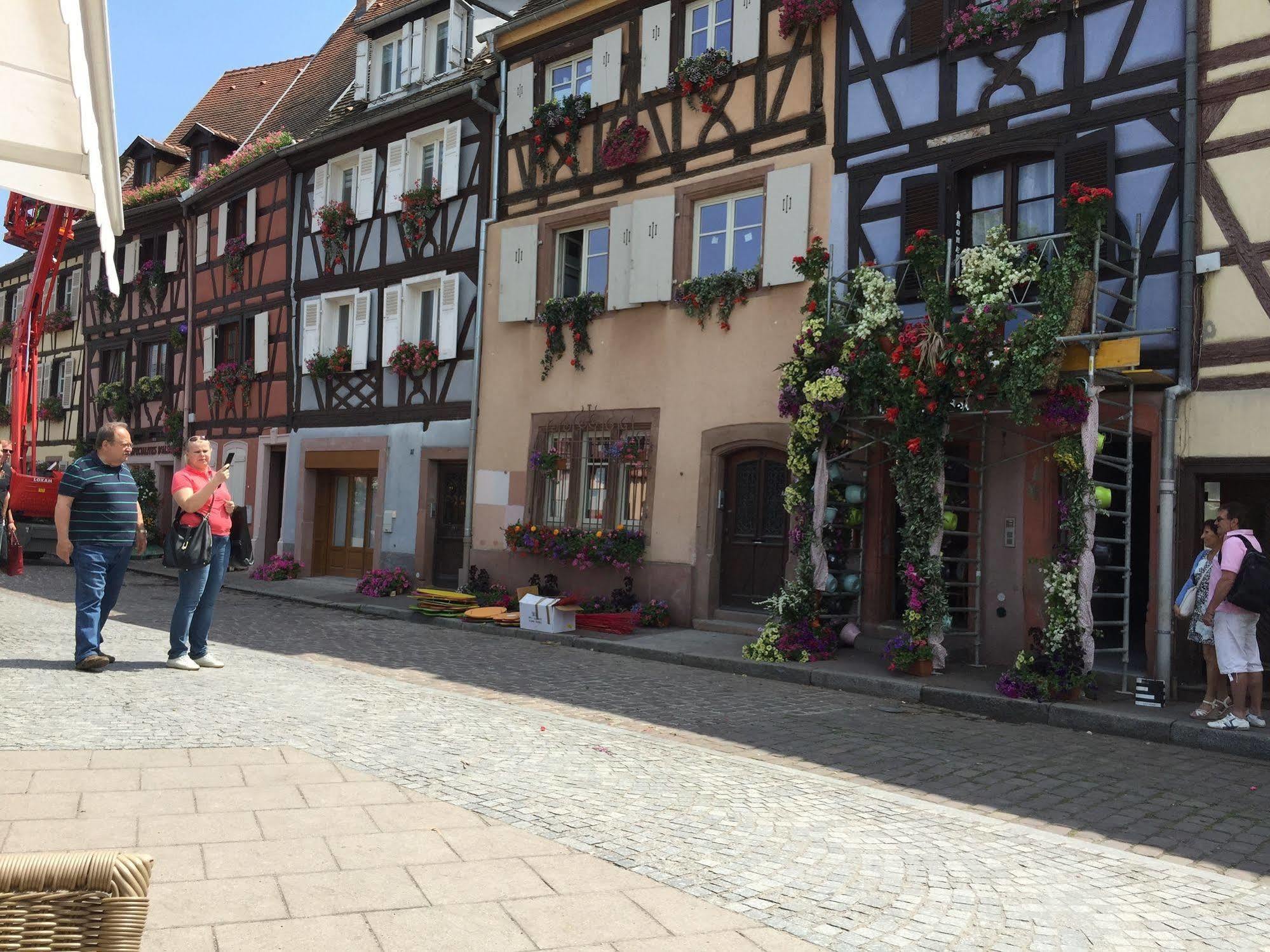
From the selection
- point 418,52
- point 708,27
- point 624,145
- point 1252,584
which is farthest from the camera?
point 418,52

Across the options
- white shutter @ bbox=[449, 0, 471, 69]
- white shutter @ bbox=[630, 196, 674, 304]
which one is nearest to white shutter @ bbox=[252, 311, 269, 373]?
white shutter @ bbox=[449, 0, 471, 69]

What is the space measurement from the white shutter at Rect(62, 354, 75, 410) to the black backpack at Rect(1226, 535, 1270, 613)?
1111 inches

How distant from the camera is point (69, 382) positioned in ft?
95.1

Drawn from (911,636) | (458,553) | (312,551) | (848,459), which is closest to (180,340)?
(312,551)

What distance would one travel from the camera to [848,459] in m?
11.6

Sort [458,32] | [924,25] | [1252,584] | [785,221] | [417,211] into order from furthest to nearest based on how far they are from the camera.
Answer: [458,32] → [417,211] → [785,221] → [924,25] → [1252,584]

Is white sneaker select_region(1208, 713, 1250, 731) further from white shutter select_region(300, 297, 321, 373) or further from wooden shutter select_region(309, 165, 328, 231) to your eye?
wooden shutter select_region(309, 165, 328, 231)

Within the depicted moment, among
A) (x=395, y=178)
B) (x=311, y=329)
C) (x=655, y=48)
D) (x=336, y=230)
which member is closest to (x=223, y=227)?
(x=311, y=329)

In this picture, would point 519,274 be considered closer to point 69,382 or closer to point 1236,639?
point 1236,639

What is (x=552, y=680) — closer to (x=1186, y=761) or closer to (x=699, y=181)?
(x=1186, y=761)

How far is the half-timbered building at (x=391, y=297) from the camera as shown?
17328 mm

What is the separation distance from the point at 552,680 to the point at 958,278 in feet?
16.7

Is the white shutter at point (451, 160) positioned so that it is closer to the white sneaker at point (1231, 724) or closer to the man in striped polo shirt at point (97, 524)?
the man in striped polo shirt at point (97, 524)

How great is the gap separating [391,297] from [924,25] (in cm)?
999
